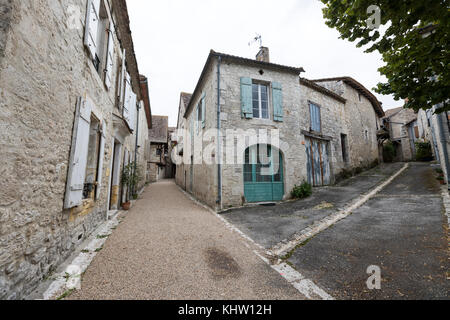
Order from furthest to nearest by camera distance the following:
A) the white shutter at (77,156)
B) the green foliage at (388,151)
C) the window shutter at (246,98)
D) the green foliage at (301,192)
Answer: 1. the green foliage at (388,151)
2. the green foliage at (301,192)
3. the window shutter at (246,98)
4. the white shutter at (77,156)

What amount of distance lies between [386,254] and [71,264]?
14.8ft

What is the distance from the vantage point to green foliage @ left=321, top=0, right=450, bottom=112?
2094 millimetres

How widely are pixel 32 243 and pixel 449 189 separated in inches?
386

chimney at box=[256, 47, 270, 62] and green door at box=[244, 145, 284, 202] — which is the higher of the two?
chimney at box=[256, 47, 270, 62]

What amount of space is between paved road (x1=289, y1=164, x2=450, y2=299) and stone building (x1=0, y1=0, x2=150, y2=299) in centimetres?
318

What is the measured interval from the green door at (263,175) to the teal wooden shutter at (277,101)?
1319 millimetres

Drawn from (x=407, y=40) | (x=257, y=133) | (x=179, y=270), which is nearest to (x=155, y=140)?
(x=257, y=133)

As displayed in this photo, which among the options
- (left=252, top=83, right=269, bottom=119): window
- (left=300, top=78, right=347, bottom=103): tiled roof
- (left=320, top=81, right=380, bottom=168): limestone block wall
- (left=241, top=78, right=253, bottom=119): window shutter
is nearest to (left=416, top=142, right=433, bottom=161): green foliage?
(left=320, top=81, right=380, bottom=168): limestone block wall

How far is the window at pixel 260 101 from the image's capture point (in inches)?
297

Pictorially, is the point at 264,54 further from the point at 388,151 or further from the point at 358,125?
the point at 388,151

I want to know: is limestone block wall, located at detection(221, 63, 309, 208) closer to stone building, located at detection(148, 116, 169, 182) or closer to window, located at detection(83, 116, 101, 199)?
window, located at detection(83, 116, 101, 199)

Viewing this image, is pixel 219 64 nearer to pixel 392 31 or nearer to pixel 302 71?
pixel 302 71

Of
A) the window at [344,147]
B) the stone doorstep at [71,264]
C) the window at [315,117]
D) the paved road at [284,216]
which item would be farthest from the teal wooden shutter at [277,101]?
the stone doorstep at [71,264]

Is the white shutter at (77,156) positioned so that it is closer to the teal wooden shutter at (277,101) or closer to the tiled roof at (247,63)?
the tiled roof at (247,63)
